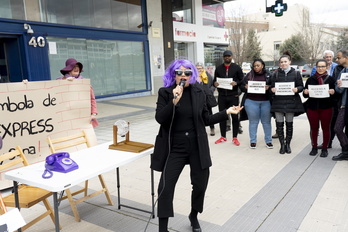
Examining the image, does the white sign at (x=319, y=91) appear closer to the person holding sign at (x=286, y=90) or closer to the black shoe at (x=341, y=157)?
the person holding sign at (x=286, y=90)

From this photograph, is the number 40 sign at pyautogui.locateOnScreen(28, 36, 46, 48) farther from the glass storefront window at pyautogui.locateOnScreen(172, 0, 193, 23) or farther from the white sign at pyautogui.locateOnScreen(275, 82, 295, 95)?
the glass storefront window at pyautogui.locateOnScreen(172, 0, 193, 23)

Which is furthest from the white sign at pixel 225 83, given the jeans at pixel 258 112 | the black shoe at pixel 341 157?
the black shoe at pixel 341 157

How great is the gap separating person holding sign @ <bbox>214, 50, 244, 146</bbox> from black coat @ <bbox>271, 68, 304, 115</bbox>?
105 centimetres

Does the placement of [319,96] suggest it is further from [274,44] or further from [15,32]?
[274,44]

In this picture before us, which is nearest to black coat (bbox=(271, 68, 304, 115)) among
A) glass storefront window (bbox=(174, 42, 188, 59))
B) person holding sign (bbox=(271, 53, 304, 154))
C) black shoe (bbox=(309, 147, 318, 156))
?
person holding sign (bbox=(271, 53, 304, 154))

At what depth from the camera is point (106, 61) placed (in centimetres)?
Result: 1428

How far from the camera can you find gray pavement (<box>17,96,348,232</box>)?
335cm

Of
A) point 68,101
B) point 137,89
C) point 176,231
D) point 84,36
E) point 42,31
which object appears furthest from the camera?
point 137,89

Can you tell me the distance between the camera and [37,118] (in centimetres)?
436

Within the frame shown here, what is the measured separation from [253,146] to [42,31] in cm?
896

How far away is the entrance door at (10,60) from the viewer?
1102 centimetres

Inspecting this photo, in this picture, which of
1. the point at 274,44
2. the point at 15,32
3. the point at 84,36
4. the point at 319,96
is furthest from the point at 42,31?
the point at 274,44

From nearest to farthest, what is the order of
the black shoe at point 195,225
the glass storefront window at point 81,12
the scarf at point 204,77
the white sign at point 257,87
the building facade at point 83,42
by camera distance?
the black shoe at point 195,225, the white sign at point 257,87, the scarf at point 204,77, the glass storefront window at point 81,12, the building facade at point 83,42

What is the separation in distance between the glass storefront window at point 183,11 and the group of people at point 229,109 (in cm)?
1350
